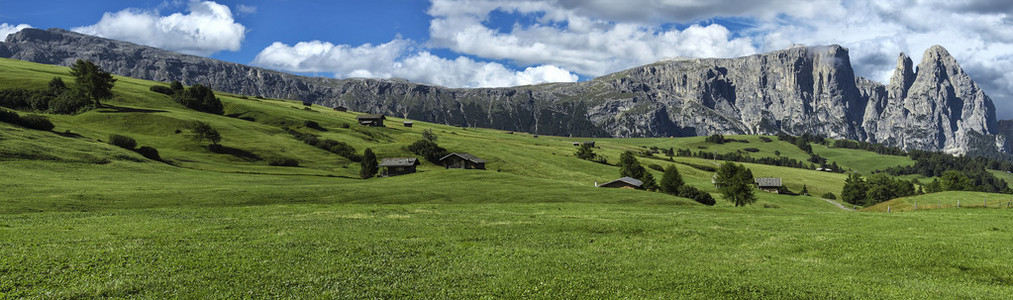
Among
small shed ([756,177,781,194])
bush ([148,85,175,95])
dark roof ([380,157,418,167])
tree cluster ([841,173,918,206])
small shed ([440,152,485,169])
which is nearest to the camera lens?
dark roof ([380,157,418,167])

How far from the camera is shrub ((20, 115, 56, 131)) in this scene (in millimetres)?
98438

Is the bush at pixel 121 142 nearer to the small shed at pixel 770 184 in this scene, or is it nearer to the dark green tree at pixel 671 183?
the dark green tree at pixel 671 183

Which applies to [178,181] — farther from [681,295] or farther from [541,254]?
[681,295]

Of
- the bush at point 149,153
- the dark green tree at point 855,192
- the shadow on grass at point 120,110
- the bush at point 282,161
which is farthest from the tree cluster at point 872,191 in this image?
the shadow on grass at point 120,110

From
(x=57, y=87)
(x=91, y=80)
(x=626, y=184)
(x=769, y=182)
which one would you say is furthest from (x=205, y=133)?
(x=769, y=182)

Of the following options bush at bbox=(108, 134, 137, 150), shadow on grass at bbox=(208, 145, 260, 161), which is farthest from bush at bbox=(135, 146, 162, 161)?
shadow on grass at bbox=(208, 145, 260, 161)

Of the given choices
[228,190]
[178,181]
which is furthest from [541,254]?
[178,181]

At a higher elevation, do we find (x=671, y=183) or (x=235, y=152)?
(x=671, y=183)

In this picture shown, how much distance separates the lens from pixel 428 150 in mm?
148000

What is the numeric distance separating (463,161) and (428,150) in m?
13.8

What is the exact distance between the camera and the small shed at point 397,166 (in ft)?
404

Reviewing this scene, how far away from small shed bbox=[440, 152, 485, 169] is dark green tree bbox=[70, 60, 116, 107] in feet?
328

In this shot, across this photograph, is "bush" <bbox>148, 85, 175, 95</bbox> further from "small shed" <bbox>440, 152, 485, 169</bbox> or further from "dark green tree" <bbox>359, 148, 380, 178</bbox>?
"dark green tree" <bbox>359, 148, 380, 178</bbox>

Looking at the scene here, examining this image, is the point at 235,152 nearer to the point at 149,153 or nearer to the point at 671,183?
the point at 149,153
